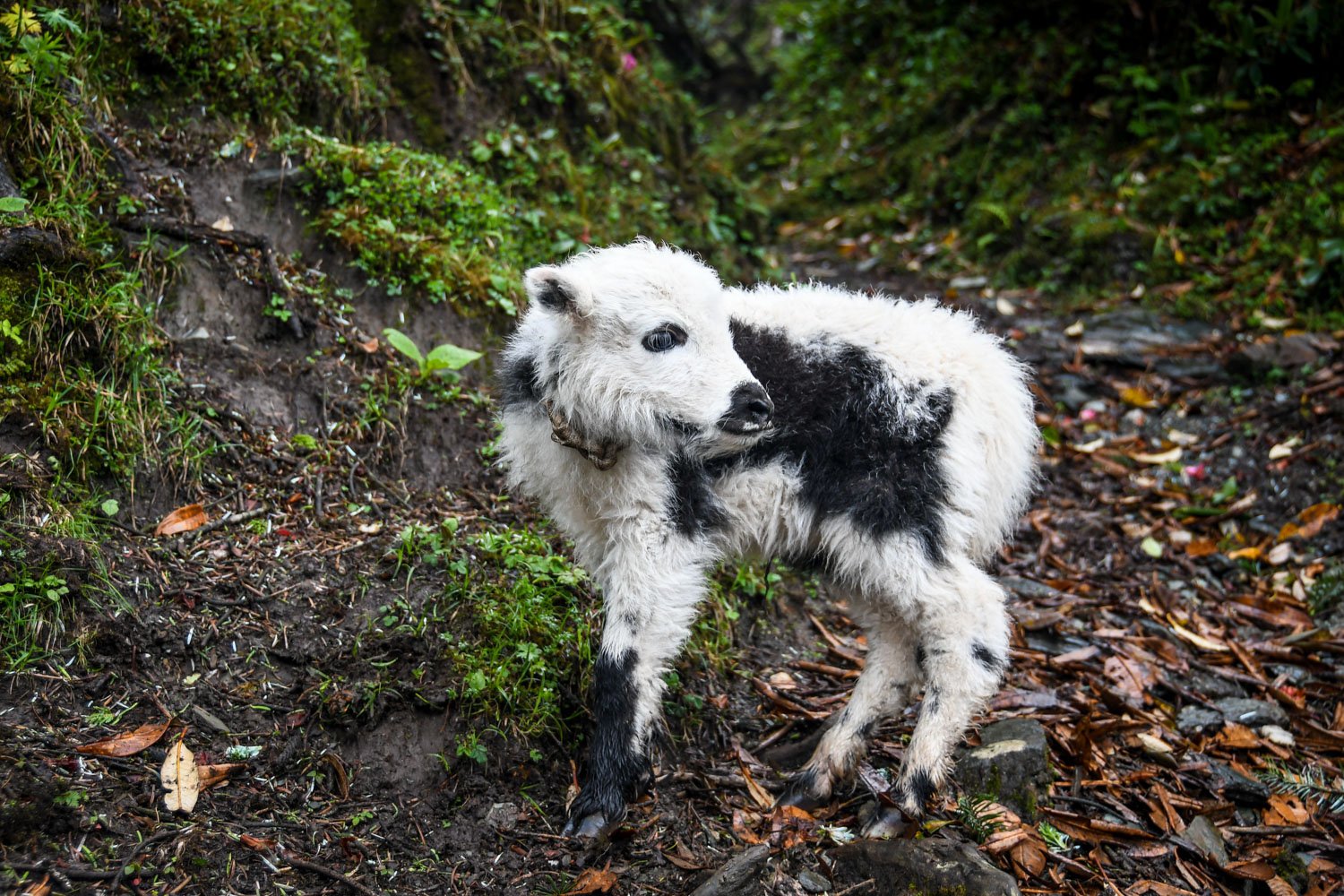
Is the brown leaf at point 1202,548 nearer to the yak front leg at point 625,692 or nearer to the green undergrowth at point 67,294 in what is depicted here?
the yak front leg at point 625,692

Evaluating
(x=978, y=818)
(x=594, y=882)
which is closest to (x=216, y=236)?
(x=594, y=882)

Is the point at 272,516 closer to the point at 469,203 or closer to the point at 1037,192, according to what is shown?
the point at 469,203

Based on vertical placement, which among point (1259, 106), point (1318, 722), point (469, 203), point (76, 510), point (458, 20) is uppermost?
point (1259, 106)

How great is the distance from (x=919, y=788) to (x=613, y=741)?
1432 mm

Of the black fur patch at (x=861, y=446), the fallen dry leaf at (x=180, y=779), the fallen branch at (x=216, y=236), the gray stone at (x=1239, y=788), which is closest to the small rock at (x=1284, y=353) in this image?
the gray stone at (x=1239, y=788)

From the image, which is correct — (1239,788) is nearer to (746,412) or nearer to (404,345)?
(746,412)

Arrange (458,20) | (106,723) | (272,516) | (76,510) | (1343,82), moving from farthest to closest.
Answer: (1343,82) < (458,20) < (272,516) < (76,510) < (106,723)

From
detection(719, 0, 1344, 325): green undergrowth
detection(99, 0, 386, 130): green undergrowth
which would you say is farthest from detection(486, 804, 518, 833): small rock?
detection(719, 0, 1344, 325): green undergrowth

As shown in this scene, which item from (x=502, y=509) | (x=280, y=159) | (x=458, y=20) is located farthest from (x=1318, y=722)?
(x=458, y=20)

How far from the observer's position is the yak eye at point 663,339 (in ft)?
13.9

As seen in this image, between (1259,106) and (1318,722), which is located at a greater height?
(1259,106)

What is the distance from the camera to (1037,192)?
11688 mm

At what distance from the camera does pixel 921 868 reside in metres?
4.02

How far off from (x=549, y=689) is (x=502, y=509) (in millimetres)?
1439
